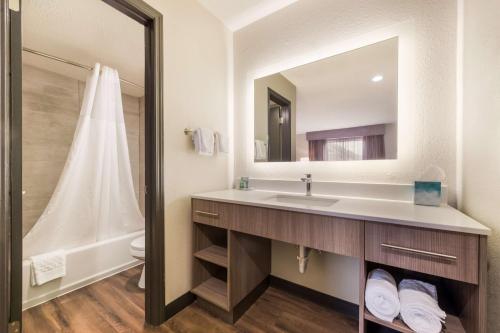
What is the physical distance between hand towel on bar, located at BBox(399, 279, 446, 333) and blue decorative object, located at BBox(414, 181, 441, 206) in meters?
0.45

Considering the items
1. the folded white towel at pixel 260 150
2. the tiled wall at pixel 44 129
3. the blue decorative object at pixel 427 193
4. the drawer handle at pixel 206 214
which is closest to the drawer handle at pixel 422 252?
the blue decorative object at pixel 427 193

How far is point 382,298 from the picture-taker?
0.87 m

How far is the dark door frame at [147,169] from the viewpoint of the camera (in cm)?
80

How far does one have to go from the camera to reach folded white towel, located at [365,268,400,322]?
851mm

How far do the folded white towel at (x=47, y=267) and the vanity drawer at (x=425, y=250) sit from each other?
2.28 metres

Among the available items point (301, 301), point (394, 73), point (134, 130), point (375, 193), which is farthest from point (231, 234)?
point (134, 130)

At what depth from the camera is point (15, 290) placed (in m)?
0.85

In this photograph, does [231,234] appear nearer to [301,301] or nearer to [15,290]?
[301,301]

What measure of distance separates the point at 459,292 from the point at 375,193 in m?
0.58

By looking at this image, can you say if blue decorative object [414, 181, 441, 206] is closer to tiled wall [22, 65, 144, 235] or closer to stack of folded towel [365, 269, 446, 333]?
stack of folded towel [365, 269, 446, 333]

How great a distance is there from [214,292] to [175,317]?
0.30 metres

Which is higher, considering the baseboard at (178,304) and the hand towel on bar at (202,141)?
the hand towel on bar at (202,141)

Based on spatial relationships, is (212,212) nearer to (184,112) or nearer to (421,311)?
(184,112)

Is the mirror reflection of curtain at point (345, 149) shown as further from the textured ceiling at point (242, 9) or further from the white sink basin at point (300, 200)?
the textured ceiling at point (242, 9)
